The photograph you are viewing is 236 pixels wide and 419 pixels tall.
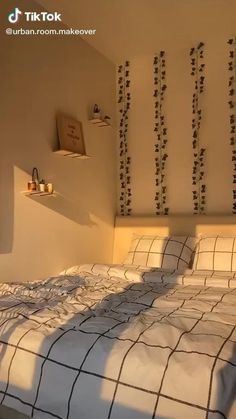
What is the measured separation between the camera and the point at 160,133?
3.13 m

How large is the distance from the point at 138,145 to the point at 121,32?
0.98m

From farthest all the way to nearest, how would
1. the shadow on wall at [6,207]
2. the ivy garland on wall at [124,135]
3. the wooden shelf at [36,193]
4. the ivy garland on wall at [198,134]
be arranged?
the ivy garland on wall at [124,135], the ivy garland on wall at [198,134], the wooden shelf at [36,193], the shadow on wall at [6,207]

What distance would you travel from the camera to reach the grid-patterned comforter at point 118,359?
3.10 ft

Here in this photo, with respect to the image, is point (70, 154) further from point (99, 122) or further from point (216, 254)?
point (216, 254)

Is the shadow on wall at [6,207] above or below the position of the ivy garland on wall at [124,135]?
below

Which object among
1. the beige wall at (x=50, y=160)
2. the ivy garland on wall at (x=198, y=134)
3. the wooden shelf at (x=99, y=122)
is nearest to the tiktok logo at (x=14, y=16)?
the beige wall at (x=50, y=160)

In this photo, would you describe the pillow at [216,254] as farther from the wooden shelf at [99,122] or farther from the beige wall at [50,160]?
the wooden shelf at [99,122]

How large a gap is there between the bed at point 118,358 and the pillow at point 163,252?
38.3 inches

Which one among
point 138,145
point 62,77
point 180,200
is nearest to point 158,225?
point 180,200

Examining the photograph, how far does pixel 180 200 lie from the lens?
3.05 metres

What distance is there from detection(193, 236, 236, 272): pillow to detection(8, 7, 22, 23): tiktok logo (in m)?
2.01

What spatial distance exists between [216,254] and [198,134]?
110 cm

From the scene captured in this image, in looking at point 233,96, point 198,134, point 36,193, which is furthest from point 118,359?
point 233,96

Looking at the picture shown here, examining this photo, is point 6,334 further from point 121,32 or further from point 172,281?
point 121,32
